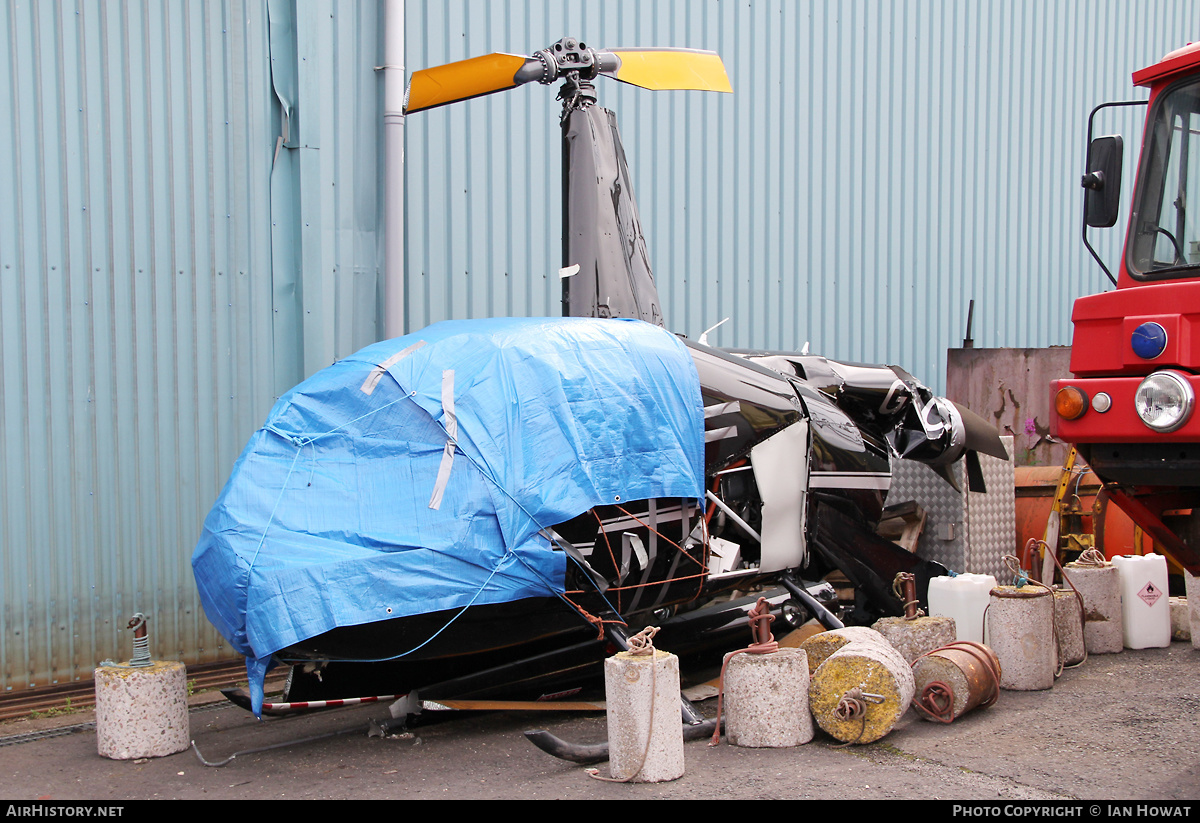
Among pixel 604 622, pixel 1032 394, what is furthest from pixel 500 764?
pixel 1032 394

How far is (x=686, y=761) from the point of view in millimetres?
4750

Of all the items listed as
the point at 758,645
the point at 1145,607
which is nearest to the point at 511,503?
the point at 758,645

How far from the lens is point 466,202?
775cm

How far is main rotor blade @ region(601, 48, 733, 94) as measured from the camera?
267 inches

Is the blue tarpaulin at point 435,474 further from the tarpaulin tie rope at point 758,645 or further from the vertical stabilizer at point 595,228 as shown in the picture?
the vertical stabilizer at point 595,228

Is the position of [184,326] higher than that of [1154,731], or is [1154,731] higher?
[184,326]

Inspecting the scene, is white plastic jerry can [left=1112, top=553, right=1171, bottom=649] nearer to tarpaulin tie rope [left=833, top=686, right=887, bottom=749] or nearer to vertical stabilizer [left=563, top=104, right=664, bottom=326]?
tarpaulin tie rope [left=833, top=686, right=887, bottom=749]

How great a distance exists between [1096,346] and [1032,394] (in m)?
5.31

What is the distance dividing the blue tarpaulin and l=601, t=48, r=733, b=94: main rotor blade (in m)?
2.24

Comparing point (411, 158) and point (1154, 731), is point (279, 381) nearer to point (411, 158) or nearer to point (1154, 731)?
point (411, 158)

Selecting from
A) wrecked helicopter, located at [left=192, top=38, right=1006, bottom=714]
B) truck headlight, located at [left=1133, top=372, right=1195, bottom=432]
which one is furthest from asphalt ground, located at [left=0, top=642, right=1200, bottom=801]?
truck headlight, located at [left=1133, top=372, right=1195, bottom=432]

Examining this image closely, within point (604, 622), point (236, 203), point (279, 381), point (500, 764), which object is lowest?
point (500, 764)

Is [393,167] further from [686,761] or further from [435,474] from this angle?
[686,761]

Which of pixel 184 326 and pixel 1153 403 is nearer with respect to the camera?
pixel 1153 403
